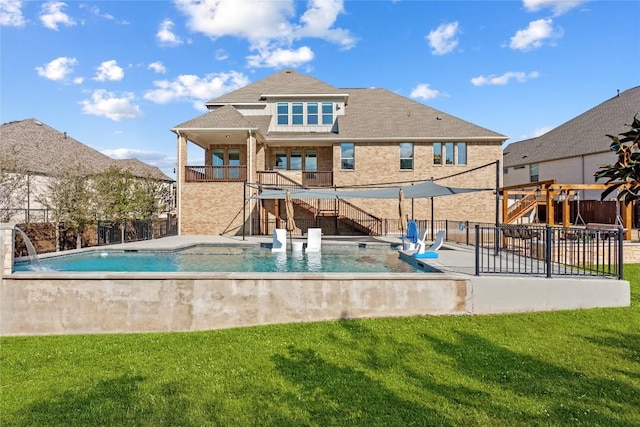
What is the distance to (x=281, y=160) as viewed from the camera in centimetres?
2589

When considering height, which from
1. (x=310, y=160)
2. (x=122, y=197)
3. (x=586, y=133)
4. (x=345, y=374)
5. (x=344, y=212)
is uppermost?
(x=586, y=133)

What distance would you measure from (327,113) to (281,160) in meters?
4.48

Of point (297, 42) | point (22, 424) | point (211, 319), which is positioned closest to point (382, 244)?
point (211, 319)

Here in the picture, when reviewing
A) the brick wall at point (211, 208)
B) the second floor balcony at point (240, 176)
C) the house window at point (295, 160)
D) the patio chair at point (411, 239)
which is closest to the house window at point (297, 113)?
the house window at point (295, 160)

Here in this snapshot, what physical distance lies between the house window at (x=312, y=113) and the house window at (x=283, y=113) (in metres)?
1.43

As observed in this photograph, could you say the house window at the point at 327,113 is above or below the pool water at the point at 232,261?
above

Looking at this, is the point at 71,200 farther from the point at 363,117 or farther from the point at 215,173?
the point at 363,117

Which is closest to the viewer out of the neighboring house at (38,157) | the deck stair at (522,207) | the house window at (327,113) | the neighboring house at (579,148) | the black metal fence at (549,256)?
the black metal fence at (549,256)

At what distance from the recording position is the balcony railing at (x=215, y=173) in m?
21.0

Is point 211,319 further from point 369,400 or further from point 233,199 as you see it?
point 233,199

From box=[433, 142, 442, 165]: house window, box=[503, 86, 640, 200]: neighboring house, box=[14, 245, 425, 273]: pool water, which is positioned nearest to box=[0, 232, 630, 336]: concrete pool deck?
box=[14, 245, 425, 273]: pool water

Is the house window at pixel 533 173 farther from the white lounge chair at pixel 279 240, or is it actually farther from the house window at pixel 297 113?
the white lounge chair at pixel 279 240

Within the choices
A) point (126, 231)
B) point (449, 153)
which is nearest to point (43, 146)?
point (126, 231)

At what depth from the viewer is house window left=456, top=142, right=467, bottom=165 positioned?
79.0 ft
